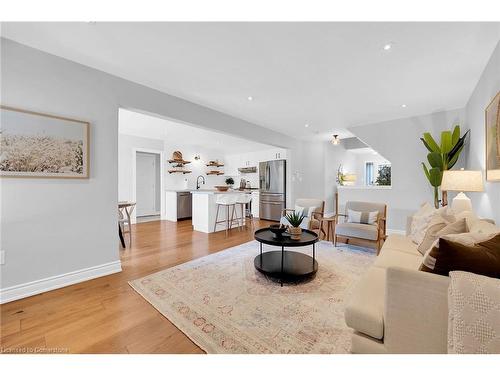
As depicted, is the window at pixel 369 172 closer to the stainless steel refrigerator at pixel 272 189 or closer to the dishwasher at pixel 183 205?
the stainless steel refrigerator at pixel 272 189

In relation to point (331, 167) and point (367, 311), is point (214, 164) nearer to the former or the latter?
point (331, 167)

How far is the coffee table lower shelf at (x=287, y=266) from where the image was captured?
240 cm

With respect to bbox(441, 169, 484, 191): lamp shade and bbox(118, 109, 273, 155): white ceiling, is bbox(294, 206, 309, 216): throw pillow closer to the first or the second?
bbox(441, 169, 484, 191): lamp shade

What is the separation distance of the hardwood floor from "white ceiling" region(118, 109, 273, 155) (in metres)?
2.92

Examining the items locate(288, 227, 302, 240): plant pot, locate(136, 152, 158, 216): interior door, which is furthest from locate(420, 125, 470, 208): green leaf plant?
locate(136, 152, 158, 216): interior door

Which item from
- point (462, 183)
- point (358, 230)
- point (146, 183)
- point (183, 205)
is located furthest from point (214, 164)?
point (462, 183)

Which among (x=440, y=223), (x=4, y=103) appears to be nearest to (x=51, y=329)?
(x=4, y=103)

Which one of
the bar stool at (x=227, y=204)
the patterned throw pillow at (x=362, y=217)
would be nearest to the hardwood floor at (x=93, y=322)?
the bar stool at (x=227, y=204)

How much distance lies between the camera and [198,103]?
3652 millimetres

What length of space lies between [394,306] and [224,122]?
3.74 m

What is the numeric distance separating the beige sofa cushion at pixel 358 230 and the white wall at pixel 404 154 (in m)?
1.70

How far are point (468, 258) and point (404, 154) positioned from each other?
4.27 metres
